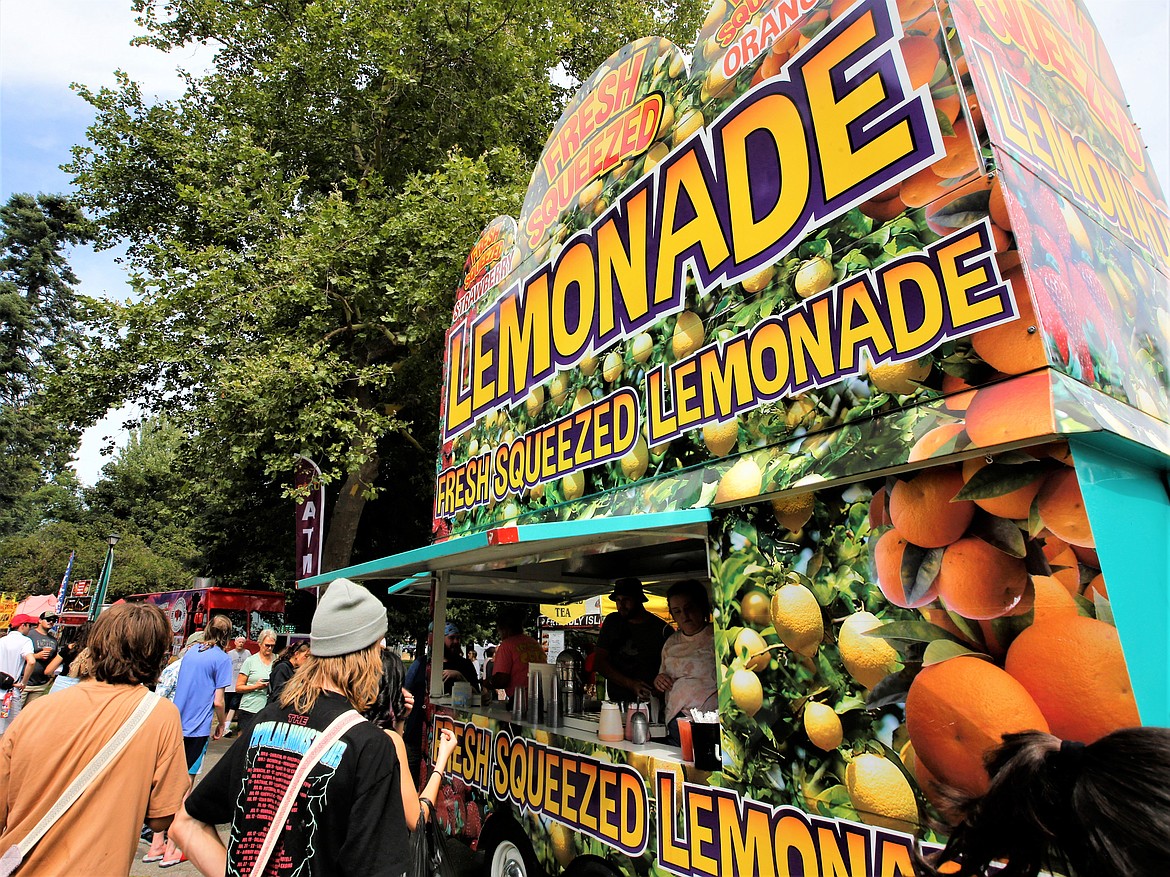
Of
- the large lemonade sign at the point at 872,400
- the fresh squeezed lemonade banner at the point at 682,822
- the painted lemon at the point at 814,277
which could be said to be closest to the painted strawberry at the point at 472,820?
the fresh squeezed lemonade banner at the point at 682,822

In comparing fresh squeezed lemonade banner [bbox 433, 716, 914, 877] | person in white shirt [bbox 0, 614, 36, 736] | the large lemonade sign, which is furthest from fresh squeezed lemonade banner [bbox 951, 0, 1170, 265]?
person in white shirt [bbox 0, 614, 36, 736]

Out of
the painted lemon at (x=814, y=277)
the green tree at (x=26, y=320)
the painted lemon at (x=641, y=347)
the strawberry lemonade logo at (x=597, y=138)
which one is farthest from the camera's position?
the green tree at (x=26, y=320)

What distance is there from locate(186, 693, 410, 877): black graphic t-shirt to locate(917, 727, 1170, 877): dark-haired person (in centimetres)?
137

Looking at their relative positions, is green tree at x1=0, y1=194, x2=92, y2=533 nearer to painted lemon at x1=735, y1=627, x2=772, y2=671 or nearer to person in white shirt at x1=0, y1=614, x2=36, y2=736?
person in white shirt at x1=0, y1=614, x2=36, y2=736

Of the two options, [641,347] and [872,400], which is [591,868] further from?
→ [641,347]

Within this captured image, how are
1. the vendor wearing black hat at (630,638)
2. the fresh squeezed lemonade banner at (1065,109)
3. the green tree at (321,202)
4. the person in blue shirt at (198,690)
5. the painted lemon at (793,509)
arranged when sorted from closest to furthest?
the fresh squeezed lemonade banner at (1065,109) < the painted lemon at (793,509) < the vendor wearing black hat at (630,638) < the person in blue shirt at (198,690) < the green tree at (321,202)

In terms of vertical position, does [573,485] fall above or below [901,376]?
above

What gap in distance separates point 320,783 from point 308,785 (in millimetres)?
36

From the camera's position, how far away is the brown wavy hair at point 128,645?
261 cm

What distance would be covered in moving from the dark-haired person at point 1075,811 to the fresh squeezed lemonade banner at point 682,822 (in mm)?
1413

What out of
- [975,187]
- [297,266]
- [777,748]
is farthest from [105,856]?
[297,266]

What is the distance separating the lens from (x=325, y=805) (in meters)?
1.89

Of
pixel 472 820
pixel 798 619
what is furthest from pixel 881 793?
pixel 472 820

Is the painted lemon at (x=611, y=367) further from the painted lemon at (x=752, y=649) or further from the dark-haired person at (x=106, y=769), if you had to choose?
the dark-haired person at (x=106, y=769)
